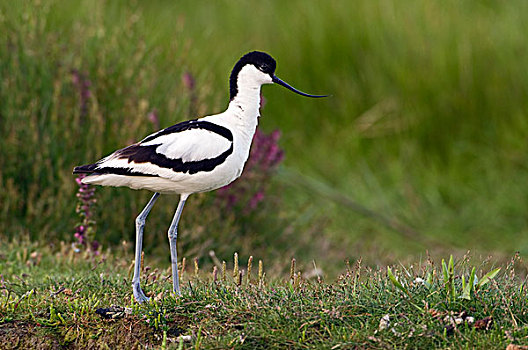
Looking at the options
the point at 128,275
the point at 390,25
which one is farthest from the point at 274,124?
the point at 128,275

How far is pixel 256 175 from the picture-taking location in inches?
273

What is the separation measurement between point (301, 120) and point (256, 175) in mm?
2901

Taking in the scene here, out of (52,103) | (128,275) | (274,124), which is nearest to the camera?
(128,275)

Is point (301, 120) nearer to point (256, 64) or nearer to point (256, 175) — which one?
point (256, 175)

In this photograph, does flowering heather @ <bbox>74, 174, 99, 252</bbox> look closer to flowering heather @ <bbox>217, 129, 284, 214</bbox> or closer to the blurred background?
the blurred background

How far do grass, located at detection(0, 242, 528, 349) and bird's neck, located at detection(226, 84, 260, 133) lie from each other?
835mm

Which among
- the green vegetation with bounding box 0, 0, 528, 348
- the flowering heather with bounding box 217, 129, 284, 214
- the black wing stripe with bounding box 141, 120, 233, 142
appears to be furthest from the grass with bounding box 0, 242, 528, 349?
the flowering heather with bounding box 217, 129, 284, 214

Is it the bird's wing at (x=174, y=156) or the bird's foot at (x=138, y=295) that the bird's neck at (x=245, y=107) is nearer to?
the bird's wing at (x=174, y=156)

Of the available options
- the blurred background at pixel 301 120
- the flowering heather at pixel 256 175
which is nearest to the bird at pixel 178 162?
the blurred background at pixel 301 120

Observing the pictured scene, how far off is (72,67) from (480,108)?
4.62 metres

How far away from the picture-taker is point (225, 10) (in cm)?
1161

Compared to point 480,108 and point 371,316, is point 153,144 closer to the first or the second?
point 371,316

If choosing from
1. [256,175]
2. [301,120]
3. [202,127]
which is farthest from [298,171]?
[202,127]

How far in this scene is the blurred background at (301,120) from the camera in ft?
21.6
